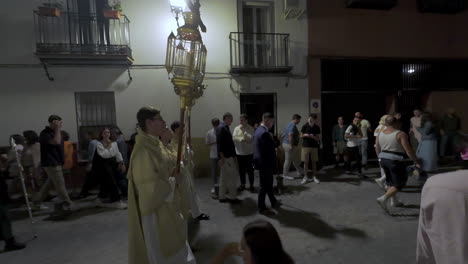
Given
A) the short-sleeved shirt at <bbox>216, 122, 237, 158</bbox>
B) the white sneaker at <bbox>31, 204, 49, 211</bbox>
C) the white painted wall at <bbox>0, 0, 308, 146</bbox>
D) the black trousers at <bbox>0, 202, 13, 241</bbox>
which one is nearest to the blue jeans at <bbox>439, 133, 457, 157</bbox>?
the white painted wall at <bbox>0, 0, 308, 146</bbox>

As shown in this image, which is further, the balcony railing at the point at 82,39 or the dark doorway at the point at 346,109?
the dark doorway at the point at 346,109

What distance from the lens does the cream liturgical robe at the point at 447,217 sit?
4.74 feet

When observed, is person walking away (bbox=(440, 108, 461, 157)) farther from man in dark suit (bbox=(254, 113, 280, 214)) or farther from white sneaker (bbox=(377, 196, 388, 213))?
man in dark suit (bbox=(254, 113, 280, 214))

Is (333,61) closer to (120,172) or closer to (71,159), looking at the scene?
(120,172)

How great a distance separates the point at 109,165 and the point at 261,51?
18.8 ft

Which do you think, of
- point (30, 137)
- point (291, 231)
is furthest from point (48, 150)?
point (291, 231)

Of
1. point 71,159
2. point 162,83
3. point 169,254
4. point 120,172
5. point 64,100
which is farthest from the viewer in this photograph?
point 162,83

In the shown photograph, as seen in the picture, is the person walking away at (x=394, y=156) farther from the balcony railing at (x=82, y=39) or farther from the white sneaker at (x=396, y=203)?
the balcony railing at (x=82, y=39)

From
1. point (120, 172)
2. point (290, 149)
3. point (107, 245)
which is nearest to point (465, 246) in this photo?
point (107, 245)

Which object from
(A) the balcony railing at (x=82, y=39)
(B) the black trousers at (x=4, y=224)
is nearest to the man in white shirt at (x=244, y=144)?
(A) the balcony railing at (x=82, y=39)

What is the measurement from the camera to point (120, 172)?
18.2 ft

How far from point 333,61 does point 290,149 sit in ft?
13.8

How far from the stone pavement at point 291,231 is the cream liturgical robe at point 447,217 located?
170cm

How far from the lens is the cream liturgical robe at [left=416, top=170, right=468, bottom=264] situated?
4.74ft
